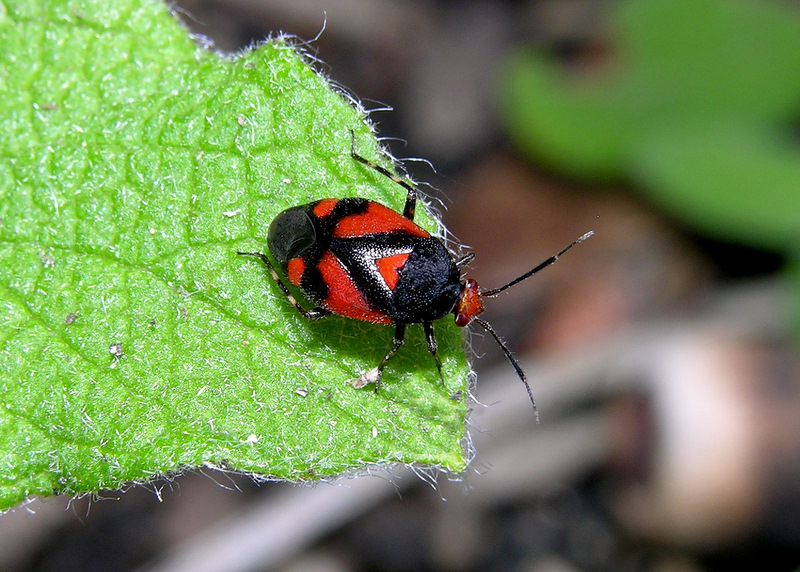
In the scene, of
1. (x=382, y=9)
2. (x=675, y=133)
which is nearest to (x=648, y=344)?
(x=675, y=133)

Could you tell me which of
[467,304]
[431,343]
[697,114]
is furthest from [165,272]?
[697,114]

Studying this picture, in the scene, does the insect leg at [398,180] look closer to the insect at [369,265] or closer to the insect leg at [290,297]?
the insect at [369,265]

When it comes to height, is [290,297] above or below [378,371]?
above

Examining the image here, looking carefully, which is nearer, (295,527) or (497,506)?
(295,527)

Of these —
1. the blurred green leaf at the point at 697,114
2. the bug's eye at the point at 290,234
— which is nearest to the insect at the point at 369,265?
the bug's eye at the point at 290,234

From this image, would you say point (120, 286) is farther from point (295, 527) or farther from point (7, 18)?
point (295, 527)

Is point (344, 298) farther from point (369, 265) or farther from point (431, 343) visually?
point (431, 343)
